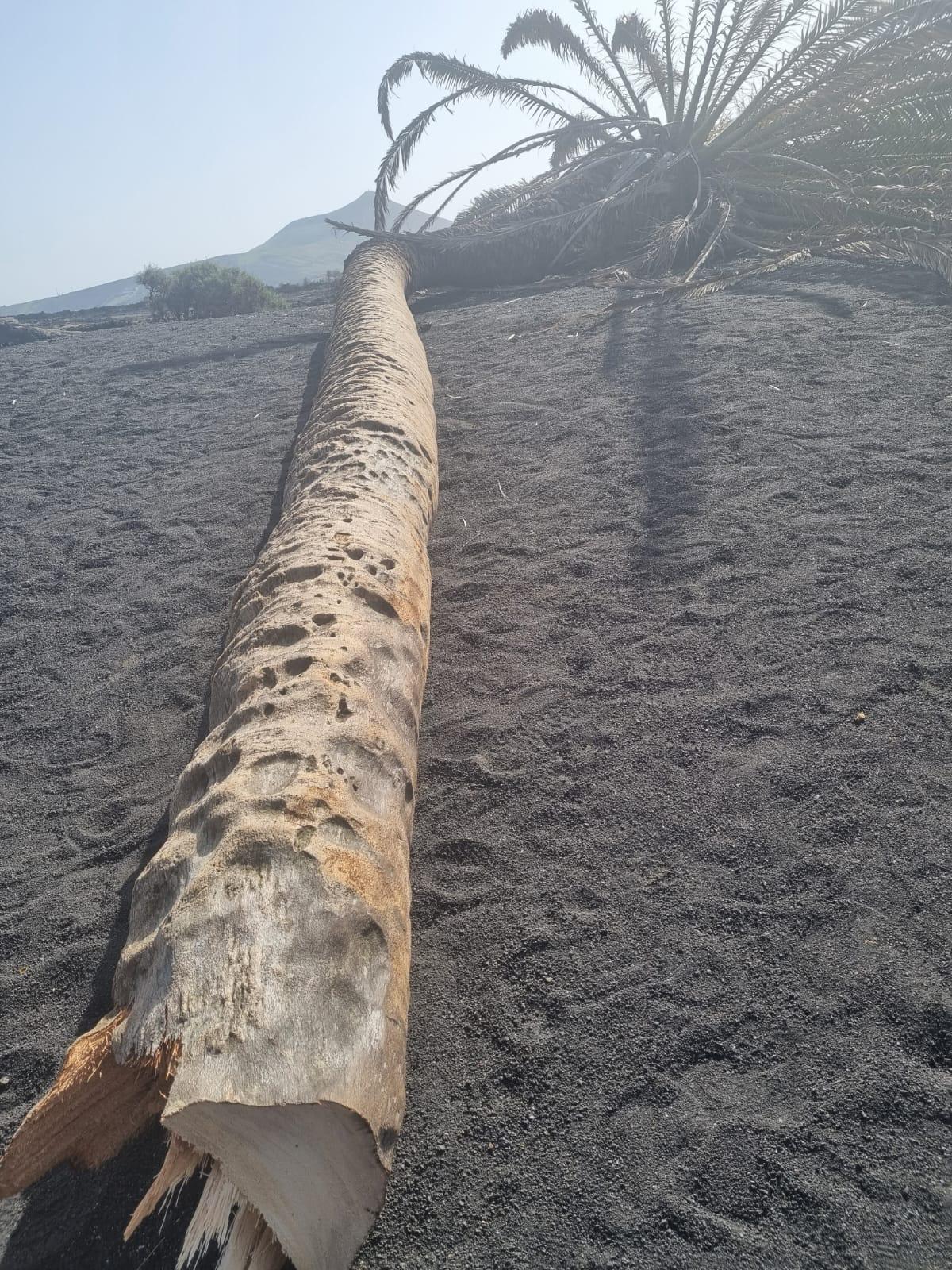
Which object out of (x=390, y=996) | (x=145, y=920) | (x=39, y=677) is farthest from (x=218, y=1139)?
(x=39, y=677)

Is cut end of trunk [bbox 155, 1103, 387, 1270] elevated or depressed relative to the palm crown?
depressed

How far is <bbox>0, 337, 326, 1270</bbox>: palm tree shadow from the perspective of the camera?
151cm

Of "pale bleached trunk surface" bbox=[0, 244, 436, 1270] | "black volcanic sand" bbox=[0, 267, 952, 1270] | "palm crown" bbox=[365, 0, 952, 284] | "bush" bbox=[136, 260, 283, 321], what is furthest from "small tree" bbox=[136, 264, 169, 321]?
"pale bleached trunk surface" bbox=[0, 244, 436, 1270]

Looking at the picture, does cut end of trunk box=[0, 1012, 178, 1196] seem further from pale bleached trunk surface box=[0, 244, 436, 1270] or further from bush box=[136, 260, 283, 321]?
bush box=[136, 260, 283, 321]

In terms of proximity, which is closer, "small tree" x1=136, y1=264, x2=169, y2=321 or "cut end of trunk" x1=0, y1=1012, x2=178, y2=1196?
"cut end of trunk" x1=0, y1=1012, x2=178, y2=1196

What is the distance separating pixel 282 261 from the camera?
75.7ft

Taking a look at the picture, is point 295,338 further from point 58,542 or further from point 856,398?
point 856,398

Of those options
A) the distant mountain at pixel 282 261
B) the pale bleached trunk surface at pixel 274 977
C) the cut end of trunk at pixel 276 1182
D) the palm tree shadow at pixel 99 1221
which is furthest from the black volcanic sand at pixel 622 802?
the distant mountain at pixel 282 261

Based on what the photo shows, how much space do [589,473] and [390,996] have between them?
3.18 m

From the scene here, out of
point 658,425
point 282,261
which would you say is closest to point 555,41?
point 658,425

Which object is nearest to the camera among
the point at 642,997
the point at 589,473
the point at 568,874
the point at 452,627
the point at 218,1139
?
the point at 218,1139

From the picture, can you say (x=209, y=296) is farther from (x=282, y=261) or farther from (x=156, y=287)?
(x=282, y=261)

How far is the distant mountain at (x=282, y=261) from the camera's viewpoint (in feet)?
64.9

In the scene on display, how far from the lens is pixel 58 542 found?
14.0 feet
